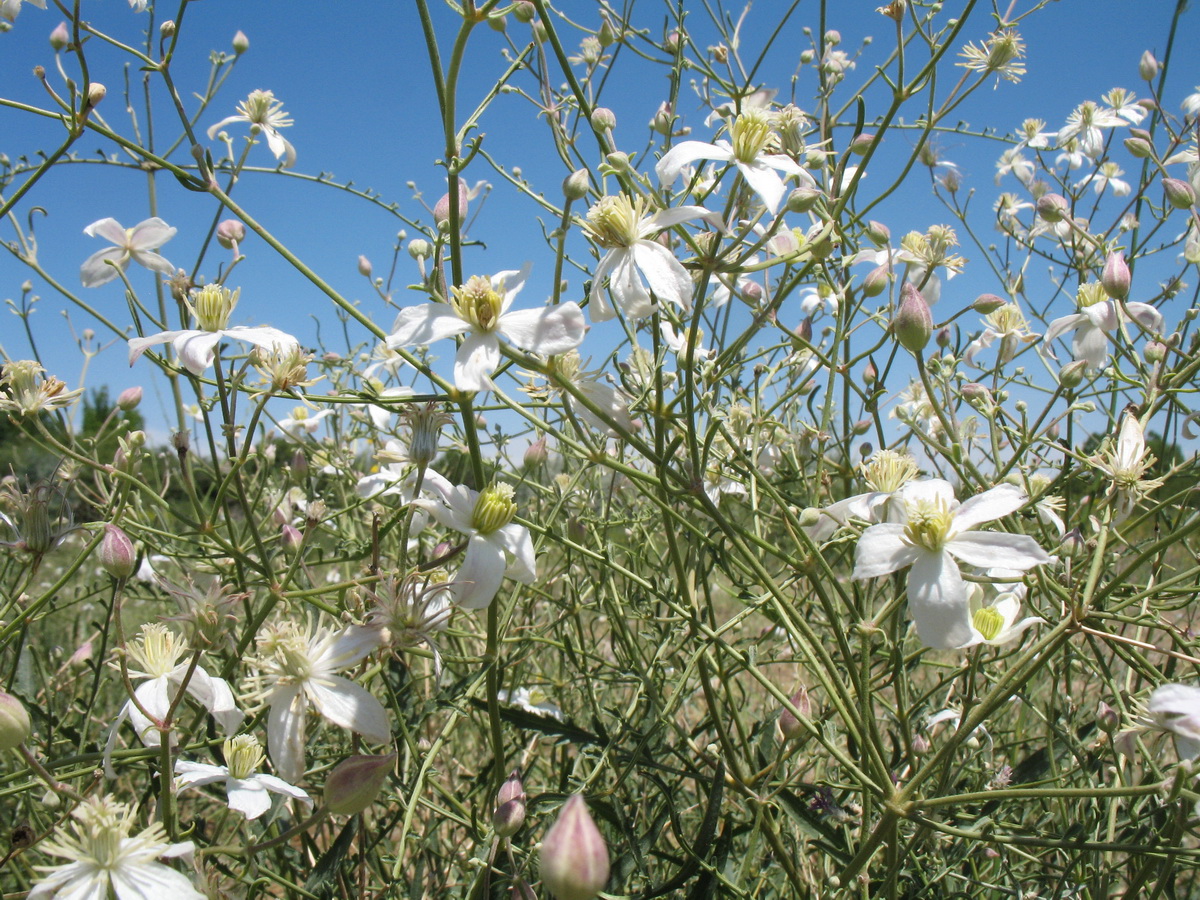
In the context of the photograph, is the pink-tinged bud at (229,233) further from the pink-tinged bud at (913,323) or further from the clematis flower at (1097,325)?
the clematis flower at (1097,325)

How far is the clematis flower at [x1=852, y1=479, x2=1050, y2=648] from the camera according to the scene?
79cm

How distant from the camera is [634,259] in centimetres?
86

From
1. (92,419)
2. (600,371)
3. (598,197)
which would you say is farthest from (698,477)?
(92,419)

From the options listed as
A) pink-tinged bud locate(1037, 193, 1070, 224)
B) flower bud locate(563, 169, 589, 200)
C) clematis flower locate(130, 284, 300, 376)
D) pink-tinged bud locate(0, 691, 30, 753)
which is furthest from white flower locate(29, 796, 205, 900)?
pink-tinged bud locate(1037, 193, 1070, 224)

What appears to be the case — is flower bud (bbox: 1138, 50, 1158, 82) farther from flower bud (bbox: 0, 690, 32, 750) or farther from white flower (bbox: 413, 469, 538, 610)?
flower bud (bbox: 0, 690, 32, 750)

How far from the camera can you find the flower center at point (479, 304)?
802 mm

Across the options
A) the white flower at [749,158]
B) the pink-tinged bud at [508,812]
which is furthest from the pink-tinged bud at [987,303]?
the pink-tinged bud at [508,812]

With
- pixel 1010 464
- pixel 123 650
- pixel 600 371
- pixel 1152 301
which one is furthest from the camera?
pixel 1152 301

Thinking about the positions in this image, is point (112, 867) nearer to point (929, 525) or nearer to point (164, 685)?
point (164, 685)

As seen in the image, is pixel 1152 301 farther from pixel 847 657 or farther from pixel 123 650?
pixel 123 650

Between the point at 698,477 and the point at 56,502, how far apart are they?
97cm

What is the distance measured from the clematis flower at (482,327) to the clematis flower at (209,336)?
0.66ft

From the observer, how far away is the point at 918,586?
810mm

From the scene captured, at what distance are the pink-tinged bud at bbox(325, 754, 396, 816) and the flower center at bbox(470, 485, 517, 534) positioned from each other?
0.25 m
